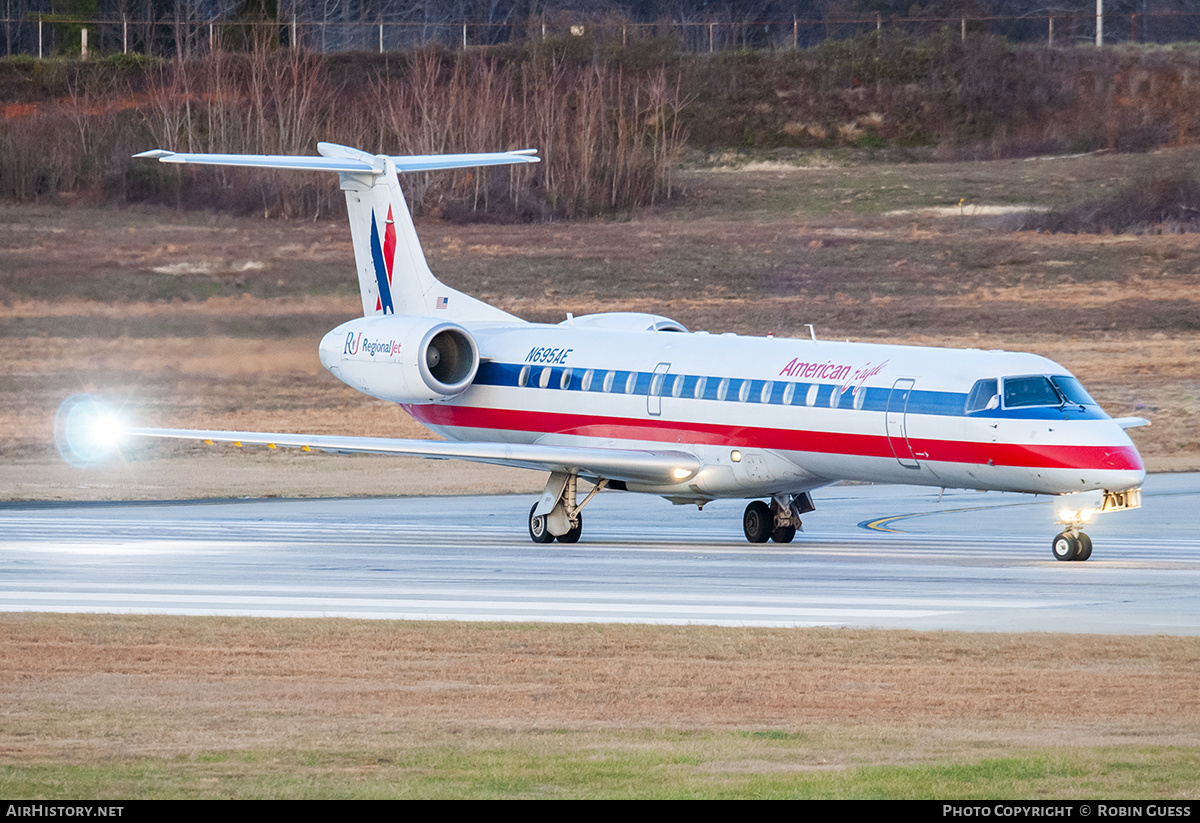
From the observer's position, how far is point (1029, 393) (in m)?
24.8

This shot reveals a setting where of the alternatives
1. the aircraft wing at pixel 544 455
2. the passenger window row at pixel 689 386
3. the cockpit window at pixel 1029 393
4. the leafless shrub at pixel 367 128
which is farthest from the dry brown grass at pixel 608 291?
the cockpit window at pixel 1029 393

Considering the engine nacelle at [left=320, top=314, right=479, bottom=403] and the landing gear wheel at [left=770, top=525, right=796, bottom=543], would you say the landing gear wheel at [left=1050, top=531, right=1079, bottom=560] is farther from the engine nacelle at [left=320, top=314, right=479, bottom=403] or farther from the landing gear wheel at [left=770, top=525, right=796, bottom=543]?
the engine nacelle at [left=320, top=314, right=479, bottom=403]

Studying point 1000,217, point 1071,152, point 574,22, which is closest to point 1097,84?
point 1071,152

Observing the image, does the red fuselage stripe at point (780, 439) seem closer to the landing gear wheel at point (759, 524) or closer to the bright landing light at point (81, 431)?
the landing gear wheel at point (759, 524)

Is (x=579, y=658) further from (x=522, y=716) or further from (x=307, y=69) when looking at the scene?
(x=307, y=69)

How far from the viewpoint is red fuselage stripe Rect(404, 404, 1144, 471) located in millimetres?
23938

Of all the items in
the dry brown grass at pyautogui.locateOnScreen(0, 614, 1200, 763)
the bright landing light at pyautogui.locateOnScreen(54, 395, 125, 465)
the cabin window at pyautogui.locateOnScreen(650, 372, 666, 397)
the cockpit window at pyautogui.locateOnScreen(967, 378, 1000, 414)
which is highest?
the cockpit window at pyautogui.locateOnScreen(967, 378, 1000, 414)

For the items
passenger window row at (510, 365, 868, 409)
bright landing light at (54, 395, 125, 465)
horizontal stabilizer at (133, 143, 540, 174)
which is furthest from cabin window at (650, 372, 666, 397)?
bright landing light at (54, 395, 125, 465)

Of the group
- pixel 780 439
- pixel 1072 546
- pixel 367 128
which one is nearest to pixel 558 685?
pixel 1072 546

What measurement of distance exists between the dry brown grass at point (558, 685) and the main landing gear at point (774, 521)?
38.5ft

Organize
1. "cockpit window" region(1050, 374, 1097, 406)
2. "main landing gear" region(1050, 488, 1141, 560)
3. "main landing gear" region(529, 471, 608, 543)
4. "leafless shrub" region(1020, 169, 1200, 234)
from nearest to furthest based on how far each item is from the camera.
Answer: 1. "main landing gear" region(1050, 488, 1141, 560)
2. "cockpit window" region(1050, 374, 1097, 406)
3. "main landing gear" region(529, 471, 608, 543)
4. "leafless shrub" region(1020, 169, 1200, 234)

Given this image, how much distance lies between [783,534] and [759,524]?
39cm

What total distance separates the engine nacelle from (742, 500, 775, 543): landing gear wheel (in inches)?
207

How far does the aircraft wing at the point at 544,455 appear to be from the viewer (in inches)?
1108
